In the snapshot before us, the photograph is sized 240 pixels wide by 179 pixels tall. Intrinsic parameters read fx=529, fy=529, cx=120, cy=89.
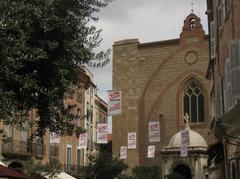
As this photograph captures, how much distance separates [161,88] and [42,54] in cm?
4201

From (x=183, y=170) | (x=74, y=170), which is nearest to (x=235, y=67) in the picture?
(x=183, y=170)

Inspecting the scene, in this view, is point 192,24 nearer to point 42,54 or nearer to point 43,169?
point 43,169

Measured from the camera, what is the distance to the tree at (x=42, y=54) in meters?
8.01

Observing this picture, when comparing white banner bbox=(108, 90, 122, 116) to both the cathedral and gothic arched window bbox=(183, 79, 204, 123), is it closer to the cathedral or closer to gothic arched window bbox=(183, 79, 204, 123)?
the cathedral

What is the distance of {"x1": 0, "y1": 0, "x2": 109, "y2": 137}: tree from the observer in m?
8.01

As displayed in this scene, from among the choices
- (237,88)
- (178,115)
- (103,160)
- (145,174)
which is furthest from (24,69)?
(178,115)

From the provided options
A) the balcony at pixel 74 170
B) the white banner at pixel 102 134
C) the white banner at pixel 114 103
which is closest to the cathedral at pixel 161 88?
the balcony at pixel 74 170

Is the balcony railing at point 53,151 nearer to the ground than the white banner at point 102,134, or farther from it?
nearer to the ground

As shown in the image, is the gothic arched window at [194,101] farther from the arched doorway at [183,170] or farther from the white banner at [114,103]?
the white banner at [114,103]

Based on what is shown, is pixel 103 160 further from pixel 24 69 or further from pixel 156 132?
pixel 24 69

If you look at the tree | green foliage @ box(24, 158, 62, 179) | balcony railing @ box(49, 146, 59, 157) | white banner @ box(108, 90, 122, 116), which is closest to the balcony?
balcony railing @ box(49, 146, 59, 157)

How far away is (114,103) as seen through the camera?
2805 cm

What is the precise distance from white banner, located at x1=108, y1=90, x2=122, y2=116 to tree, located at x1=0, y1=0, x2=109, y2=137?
56.4ft

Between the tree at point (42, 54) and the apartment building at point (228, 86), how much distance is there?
10.8 ft
